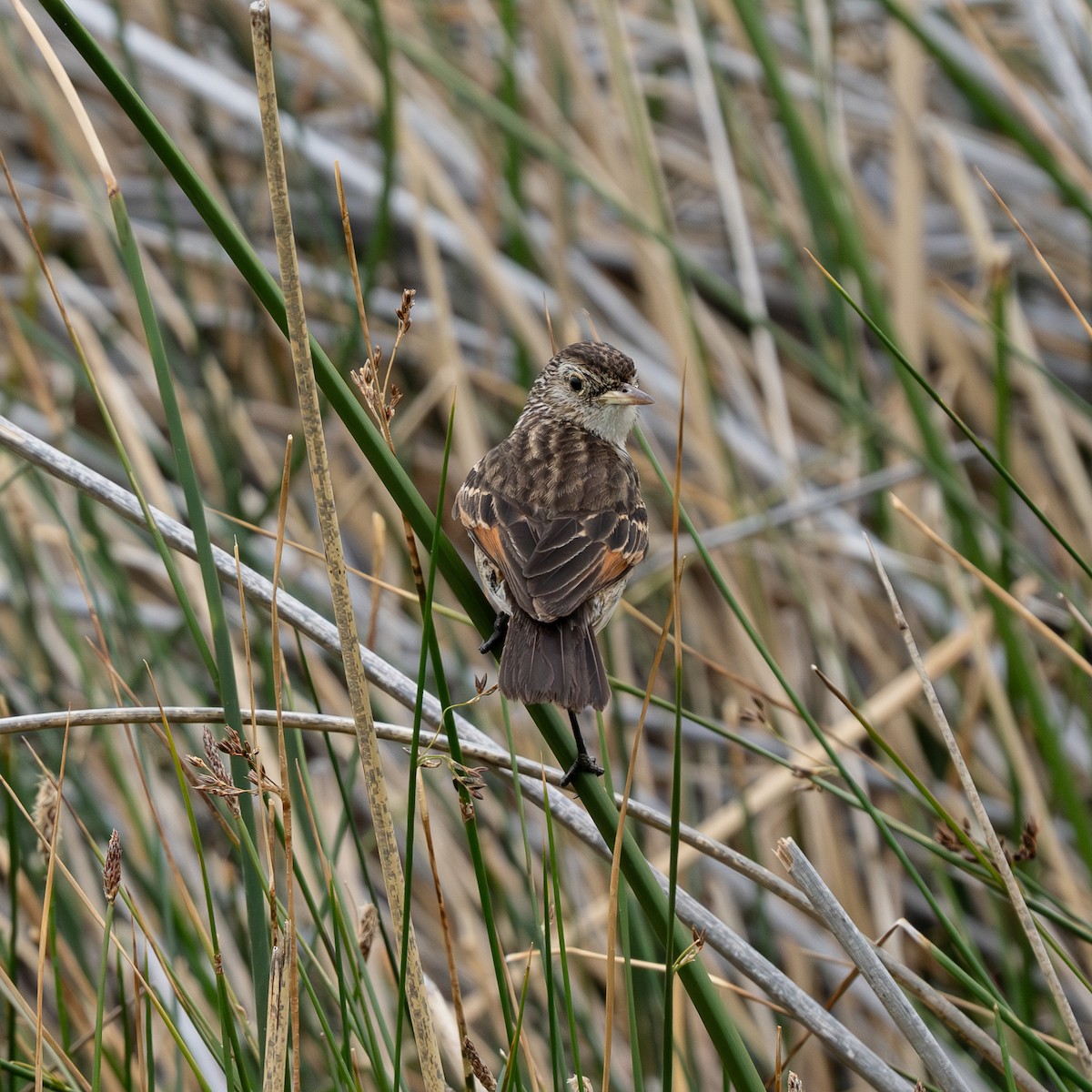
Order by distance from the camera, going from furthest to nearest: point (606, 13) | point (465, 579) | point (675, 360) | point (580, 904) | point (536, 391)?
point (675, 360) → point (606, 13) → point (580, 904) → point (536, 391) → point (465, 579)

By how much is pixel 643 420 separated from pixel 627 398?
1728 millimetres

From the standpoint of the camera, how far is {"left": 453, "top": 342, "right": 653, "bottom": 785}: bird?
7.09 feet

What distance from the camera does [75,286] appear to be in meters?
4.52

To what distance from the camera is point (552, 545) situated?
2.56m

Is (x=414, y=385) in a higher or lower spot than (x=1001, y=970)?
higher

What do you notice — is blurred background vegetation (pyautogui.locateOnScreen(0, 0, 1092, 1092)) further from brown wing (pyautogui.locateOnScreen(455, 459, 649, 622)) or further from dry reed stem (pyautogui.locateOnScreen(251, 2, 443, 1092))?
dry reed stem (pyautogui.locateOnScreen(251, 2, 443, 1092))

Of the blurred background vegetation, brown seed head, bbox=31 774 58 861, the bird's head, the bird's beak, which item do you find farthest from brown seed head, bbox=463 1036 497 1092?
the bird's head

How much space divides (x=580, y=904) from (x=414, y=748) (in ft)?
9.05

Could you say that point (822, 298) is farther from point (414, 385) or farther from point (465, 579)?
point (465, 579)

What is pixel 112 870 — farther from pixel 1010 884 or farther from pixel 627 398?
pixel 627 398

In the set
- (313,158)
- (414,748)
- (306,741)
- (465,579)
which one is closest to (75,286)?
(313,158)

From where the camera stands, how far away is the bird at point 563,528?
7.09 feet

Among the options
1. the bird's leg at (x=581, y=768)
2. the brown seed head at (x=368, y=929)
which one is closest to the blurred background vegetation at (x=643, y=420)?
the brown seed head at (x=368, y=929)

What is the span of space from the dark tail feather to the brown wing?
0.11 feet
